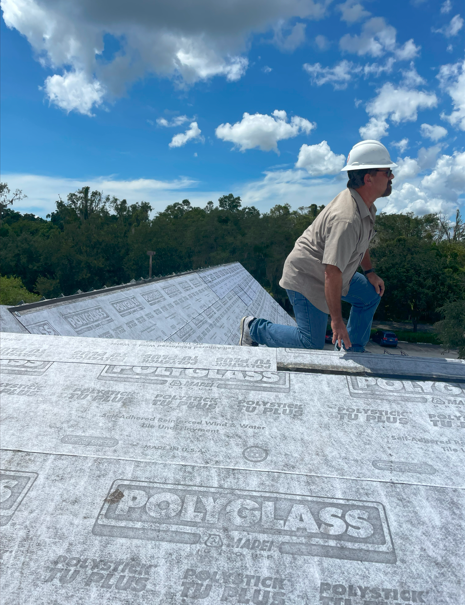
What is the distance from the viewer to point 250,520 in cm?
141

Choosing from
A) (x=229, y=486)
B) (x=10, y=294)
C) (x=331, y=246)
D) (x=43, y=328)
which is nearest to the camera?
(x=229, y=486)

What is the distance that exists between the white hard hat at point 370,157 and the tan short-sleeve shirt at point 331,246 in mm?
178

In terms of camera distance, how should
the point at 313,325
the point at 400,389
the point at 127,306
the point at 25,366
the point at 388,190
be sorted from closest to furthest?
1. the point at 400,389
2. the point at 25,366
3. the point at 388,190
4. the point at 313,325
5. the point at 127,306

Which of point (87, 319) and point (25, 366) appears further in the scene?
point (87, 319)

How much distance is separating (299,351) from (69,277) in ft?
100

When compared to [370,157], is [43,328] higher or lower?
lower

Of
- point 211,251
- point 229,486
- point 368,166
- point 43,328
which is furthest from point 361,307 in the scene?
point 211,251

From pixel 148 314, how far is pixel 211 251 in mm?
34338

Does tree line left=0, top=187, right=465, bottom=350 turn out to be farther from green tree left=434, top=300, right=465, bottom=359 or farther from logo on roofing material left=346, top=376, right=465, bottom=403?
logo on roofing material left=346, top=376, right=465, bottom=403

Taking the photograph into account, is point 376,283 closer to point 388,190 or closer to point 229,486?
point 388,190

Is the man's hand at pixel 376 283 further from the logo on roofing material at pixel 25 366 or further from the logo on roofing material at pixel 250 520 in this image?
the logo on roofing material at pixel 25 366

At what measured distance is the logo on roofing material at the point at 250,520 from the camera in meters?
1.35

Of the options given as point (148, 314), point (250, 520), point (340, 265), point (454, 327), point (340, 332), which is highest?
point (340, 265)

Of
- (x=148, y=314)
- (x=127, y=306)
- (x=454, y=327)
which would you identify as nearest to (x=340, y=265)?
(x=127, y=306)
